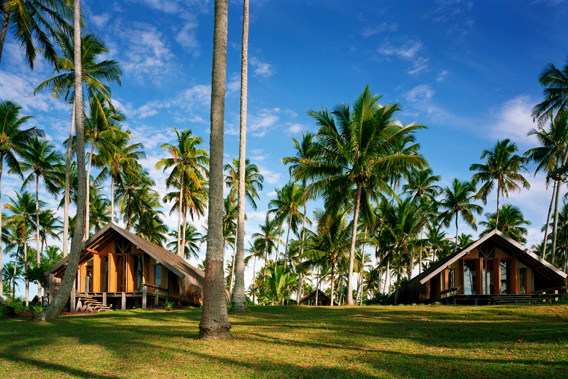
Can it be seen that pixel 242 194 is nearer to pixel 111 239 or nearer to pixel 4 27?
pixel 111 239

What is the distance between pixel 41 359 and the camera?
25.9ft

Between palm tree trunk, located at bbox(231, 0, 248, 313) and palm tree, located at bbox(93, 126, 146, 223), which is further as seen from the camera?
palm tree, located at bbox(93, 126, 146, 223)

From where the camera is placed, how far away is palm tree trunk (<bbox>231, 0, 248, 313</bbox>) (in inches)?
642

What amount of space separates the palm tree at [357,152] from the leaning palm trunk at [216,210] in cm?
1226

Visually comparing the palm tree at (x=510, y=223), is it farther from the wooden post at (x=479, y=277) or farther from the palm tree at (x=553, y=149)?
the wooden post at (x=479, y=277)

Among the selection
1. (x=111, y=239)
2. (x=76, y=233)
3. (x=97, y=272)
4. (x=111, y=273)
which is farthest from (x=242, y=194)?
(x=97, y=272)

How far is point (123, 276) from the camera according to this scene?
25.0 meters

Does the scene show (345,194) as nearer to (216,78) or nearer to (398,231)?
(398,231)

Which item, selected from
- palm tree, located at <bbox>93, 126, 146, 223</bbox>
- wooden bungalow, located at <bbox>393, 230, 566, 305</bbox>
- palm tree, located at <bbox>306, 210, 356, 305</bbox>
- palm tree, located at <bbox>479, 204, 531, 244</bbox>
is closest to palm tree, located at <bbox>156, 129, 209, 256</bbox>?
palm tree, located at <bbox>93, 126, 146, 223</bbox>

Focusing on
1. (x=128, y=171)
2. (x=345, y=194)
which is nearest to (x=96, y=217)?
(x=128, y=171)

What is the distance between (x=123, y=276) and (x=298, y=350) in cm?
1962

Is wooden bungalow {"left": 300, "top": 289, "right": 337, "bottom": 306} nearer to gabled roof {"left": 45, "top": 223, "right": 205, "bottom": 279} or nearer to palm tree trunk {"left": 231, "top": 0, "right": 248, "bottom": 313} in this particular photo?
gabled roof {"left": 45, "top": 223, "right": 205, "bottom": 279}

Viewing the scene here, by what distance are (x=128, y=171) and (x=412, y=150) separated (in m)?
25.0

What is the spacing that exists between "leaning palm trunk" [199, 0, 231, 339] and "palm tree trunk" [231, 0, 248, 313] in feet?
21.7
